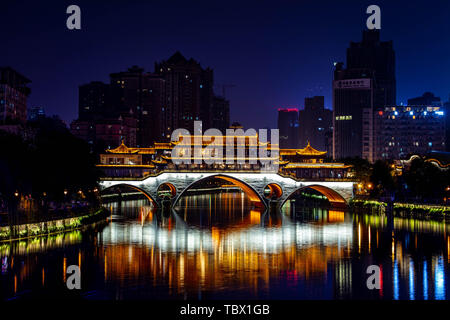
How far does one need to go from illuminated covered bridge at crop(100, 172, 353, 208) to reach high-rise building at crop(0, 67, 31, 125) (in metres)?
26.7

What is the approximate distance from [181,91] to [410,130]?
6359 cm

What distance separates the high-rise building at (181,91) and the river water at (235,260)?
346 ft

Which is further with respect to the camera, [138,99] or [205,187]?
[138,99]

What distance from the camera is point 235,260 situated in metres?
35.3

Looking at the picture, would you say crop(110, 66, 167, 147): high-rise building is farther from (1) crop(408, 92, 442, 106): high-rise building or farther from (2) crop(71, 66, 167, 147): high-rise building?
(1) crop(408, 92, 442, 106): high-rise building

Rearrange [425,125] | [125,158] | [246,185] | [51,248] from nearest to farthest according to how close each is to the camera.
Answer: [51,248], [246,185], [125,158], [425,125]

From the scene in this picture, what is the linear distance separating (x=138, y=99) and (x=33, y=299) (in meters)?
135

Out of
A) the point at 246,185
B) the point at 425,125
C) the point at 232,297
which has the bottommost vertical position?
the point at 232,297

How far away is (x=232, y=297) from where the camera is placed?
26.1 metres

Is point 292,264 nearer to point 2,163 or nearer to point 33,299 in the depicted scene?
point 33,299

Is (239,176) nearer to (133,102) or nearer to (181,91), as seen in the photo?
(133,102)

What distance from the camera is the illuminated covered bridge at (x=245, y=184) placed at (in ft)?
204

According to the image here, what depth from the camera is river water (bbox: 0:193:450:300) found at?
89.8 ft

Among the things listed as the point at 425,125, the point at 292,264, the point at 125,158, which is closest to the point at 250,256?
the point at 292,264
